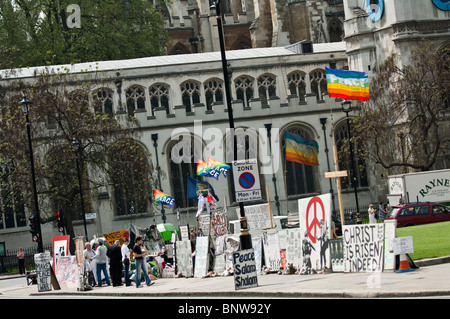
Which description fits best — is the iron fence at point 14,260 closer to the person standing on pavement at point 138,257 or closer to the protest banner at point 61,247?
the protest banner at point 61,247

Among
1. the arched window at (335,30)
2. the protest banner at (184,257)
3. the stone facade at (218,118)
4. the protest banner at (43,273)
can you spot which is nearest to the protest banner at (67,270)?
the protest banner at (43,273)

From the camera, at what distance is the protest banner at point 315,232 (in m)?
21.0

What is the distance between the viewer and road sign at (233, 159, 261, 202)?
20.4 metres

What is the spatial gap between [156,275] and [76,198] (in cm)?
1698

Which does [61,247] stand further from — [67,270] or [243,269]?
[243,269]

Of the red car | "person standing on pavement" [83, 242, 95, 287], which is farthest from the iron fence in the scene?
the red car

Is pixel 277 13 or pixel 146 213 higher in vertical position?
pixel 277 13

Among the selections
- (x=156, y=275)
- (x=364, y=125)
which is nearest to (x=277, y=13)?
(x=364, y=125)

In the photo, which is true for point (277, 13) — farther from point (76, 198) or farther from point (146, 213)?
point (76, 198)

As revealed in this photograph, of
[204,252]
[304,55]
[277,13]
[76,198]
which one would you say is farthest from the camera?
[277,13]

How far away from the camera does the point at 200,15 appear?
69.5 m

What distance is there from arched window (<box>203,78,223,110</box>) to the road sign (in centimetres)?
3177

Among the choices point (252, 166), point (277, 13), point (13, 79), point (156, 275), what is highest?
point (277, 13)

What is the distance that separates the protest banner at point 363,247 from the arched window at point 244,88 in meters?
33.0
